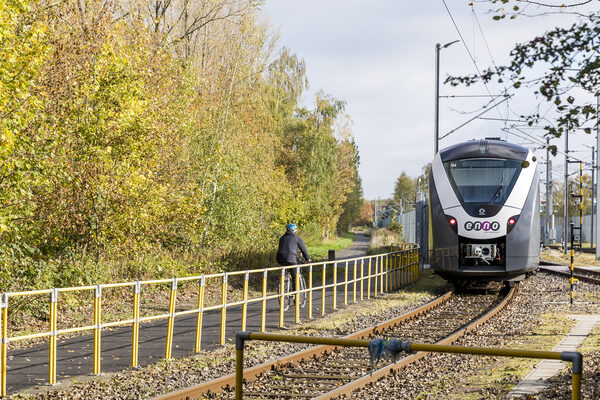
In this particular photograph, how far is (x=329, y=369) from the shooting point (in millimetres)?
10367

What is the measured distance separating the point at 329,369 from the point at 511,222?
10091mm

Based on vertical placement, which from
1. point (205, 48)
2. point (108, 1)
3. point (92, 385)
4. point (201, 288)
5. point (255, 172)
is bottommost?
point (92, 385)

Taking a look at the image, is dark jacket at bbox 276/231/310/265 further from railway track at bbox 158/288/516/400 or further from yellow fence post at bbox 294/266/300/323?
railway track at bbox 158/288/516/400

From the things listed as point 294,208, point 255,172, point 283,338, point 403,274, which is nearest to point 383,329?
point 283,338

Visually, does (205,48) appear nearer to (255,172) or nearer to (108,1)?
(255,172)

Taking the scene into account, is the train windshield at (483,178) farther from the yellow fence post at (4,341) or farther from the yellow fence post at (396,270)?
the yellow fence post at (4,341)

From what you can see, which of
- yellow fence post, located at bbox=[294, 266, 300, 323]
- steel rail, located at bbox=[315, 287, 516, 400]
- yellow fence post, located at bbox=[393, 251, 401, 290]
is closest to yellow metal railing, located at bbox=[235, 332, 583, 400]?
steel rail, located at bbox=[315, 287, 516, 400]

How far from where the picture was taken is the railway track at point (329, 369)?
865 cm

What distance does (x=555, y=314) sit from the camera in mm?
16953

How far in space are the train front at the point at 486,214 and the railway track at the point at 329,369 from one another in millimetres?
3054

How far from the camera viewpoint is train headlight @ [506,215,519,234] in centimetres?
1908

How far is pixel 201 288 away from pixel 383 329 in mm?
3947

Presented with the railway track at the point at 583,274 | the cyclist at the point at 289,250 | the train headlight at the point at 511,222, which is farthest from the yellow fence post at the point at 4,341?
the railway track at the point at 583,274

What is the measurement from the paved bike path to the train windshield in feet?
18.0
